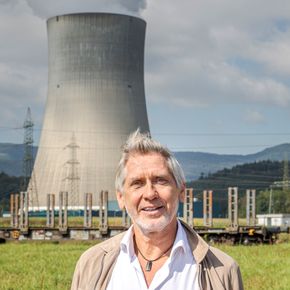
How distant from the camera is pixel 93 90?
104 ft

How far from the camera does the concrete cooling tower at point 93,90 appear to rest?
103 feet

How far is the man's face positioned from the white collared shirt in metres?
0.10

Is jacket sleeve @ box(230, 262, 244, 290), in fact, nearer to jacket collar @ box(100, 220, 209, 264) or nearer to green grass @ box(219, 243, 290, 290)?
jacket collar @ box(100, 220, 209, 264)

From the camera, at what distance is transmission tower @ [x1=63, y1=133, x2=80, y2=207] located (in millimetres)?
33291

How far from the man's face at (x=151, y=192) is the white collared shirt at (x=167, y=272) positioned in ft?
0.32

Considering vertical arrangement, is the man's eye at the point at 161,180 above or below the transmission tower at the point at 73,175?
above

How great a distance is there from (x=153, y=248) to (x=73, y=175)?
32.0 m

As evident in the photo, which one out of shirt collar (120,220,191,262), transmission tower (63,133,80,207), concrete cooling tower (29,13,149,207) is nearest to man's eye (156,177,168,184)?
shirt collar (120,220,191,262)

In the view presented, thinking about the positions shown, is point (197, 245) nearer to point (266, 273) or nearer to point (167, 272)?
point (167, 272)

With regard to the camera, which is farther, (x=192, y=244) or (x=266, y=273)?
(x=266, y=273)

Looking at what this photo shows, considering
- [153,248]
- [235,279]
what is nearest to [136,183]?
[153,248]

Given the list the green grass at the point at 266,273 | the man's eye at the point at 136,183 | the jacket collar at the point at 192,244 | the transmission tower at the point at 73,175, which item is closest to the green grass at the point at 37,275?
the green grass at the point at 266,273

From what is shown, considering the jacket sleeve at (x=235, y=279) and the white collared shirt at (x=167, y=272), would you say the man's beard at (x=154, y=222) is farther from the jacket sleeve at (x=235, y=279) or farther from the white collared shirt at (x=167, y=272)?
the jacket sleeve at (x=235, y=279)

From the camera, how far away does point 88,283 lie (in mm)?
2434
